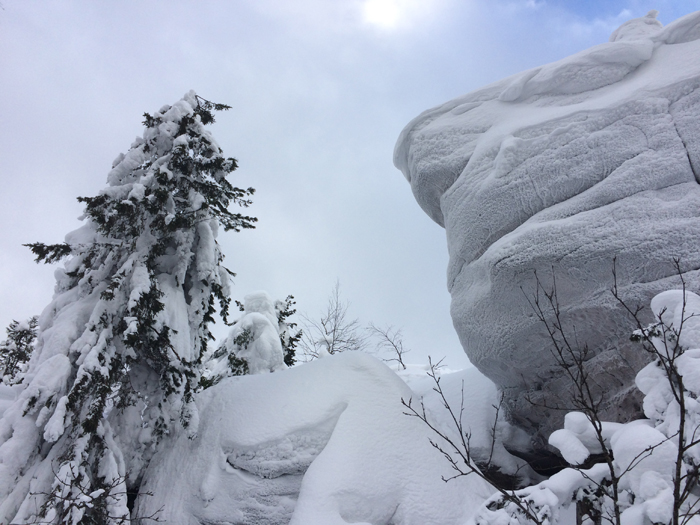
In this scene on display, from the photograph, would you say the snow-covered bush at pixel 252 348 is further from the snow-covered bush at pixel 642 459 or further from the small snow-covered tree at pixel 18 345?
the snow-covered bush at pixel 642 459

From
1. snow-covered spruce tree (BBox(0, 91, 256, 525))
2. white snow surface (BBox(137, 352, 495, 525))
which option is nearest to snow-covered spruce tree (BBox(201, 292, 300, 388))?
snow-covered spruce tree (BBox(0, 91, 256, 525))

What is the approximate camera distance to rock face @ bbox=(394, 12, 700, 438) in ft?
19.2

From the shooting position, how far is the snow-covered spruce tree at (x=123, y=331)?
16.6 ft

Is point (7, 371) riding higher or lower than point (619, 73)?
lower

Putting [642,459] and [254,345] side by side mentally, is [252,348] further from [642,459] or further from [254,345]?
[642,459]

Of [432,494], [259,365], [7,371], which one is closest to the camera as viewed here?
[432,494]

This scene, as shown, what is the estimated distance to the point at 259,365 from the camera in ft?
36.3

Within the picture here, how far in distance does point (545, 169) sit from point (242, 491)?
6834mm

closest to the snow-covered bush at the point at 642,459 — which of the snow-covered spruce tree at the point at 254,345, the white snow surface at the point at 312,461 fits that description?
the white snow surface at the point at 312,461

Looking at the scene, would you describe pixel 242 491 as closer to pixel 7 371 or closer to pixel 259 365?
pixel 259 365

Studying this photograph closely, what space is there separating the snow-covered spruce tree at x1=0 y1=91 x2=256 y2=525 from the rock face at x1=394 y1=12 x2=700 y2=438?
4513 mm

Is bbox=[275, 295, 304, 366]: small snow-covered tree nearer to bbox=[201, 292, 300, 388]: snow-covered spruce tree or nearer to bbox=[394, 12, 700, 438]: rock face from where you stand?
bbox=[201, 292, 300, 388]: snow-covered spruce tree

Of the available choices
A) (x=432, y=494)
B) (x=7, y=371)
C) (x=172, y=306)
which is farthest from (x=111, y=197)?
(x=7, y=371)

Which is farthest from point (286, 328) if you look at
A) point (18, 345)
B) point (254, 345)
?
point (18, 345)
